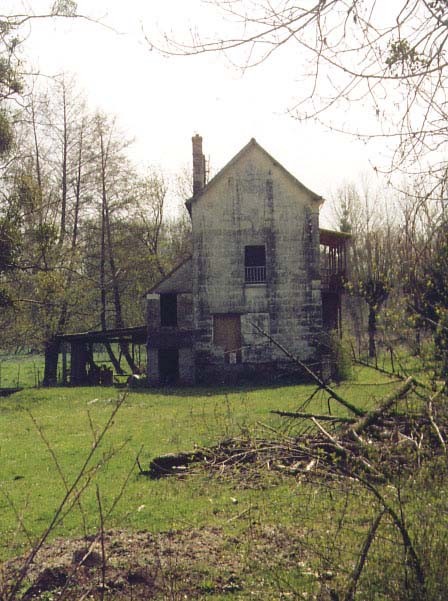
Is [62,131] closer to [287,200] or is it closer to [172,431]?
[287,200]

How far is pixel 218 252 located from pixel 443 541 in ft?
78.2

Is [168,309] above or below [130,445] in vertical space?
above

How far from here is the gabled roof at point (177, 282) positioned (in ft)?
96.3

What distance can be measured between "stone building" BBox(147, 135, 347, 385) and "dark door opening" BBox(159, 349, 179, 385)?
0.62 metres

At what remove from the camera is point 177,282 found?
96.9ft

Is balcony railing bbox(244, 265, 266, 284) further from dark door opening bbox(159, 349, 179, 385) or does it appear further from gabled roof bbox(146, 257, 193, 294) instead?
dark door opening bbox(159, 349, 179, 385)

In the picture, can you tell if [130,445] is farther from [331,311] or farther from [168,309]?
[331,311]

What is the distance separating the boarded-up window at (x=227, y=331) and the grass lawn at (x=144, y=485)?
7.38 m

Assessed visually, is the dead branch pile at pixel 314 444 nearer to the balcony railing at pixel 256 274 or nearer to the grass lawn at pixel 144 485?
the grass lawn at pixel 144 485

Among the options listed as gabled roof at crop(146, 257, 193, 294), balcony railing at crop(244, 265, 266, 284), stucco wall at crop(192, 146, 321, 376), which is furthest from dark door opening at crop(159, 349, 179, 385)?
balcony railing at crop(244, 265, 266, 284)

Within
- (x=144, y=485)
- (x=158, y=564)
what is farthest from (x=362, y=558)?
(x=144, y=485)

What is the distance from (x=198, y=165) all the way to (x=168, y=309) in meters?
6.48

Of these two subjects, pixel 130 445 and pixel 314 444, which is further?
pixel 130 445

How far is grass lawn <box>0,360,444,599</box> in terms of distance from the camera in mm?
8320
